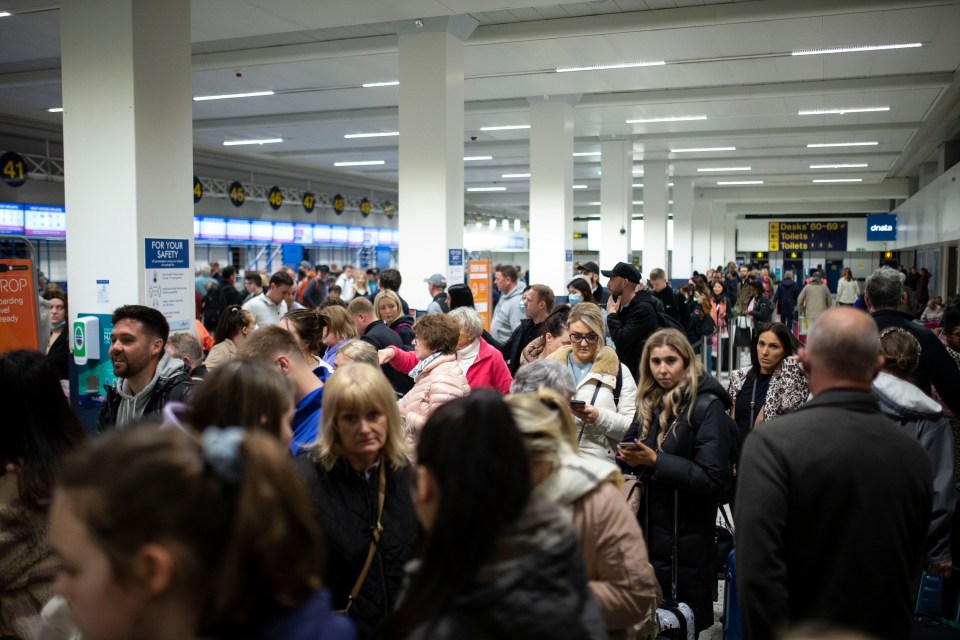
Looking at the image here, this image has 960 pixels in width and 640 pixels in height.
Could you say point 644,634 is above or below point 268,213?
below

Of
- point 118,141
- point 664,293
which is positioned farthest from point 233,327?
point 664,293

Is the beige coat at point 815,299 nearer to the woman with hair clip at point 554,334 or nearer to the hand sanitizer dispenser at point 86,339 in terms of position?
the woman with hair clip at point 554,334

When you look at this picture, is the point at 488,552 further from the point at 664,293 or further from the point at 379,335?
the point at 664,293

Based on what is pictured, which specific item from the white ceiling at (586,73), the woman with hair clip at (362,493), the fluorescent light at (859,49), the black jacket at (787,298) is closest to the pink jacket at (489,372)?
the woman with hair clip at (362,493)

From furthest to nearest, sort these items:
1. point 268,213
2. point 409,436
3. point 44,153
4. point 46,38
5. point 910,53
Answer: point 268,213 < point 44,153 < point 910,53 < point 46,38 < point 409,436

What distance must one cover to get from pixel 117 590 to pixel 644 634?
1919mm

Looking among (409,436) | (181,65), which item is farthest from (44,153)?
(409,436)

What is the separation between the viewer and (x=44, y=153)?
53.1ft

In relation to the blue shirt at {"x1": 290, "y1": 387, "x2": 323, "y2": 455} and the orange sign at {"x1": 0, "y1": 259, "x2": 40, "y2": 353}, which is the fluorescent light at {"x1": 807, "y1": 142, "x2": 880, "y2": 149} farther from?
the blue shirt at {"x1": 290, "y1": 387, "x2": 323, "y2": 455}

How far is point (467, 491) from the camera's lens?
1.50 m

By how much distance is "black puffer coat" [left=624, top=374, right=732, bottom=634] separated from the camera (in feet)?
11.3

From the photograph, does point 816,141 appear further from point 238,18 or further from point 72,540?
point 72,540

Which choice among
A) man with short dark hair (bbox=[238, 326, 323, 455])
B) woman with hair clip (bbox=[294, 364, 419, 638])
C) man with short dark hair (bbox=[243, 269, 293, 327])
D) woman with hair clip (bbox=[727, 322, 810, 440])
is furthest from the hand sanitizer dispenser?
woman with hair clip (bbox=[727, 322, 810, 440])

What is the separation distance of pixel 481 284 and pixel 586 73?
3511mm
